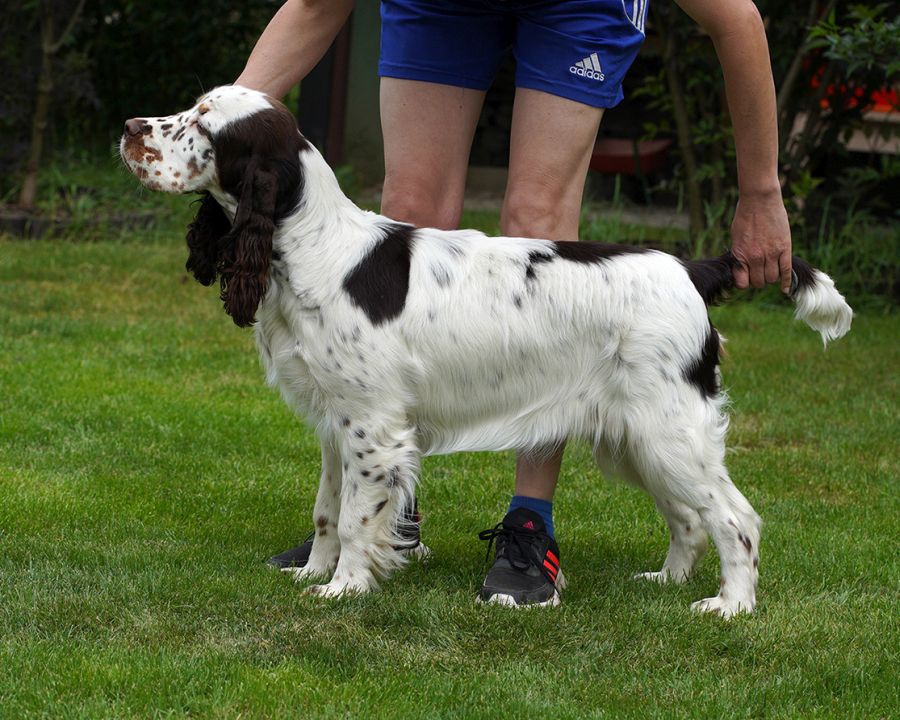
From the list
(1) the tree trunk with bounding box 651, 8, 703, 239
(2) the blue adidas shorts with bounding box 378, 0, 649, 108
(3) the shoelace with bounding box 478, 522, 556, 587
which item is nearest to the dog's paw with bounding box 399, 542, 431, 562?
(3) the shoelace with bounding box 478, 522, 556, 587

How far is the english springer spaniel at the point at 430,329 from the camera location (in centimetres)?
353

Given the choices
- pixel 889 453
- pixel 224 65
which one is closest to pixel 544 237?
pixel 889 453

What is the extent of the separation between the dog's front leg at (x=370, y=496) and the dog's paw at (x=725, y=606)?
851 mm

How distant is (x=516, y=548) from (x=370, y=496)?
18.1 inches

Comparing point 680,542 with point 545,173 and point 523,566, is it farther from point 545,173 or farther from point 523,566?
point 545,173

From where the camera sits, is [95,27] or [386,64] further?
[95,27]

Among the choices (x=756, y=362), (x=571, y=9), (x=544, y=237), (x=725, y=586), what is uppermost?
(x=571, y=9)

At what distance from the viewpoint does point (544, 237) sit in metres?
3.84

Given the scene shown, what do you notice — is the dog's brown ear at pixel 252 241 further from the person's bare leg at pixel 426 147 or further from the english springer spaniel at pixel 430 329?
the person's bare leg at pixel 426 147

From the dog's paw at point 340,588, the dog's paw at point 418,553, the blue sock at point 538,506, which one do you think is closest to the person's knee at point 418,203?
the blue sock at point 538,506

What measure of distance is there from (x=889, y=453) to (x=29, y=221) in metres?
5.94

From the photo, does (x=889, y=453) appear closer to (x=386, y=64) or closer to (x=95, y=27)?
(x=386, y=64)

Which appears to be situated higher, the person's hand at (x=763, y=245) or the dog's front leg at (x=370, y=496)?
the person's hand at (x=763, y=245)

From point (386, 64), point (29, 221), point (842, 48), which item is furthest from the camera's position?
point (29, 221)
